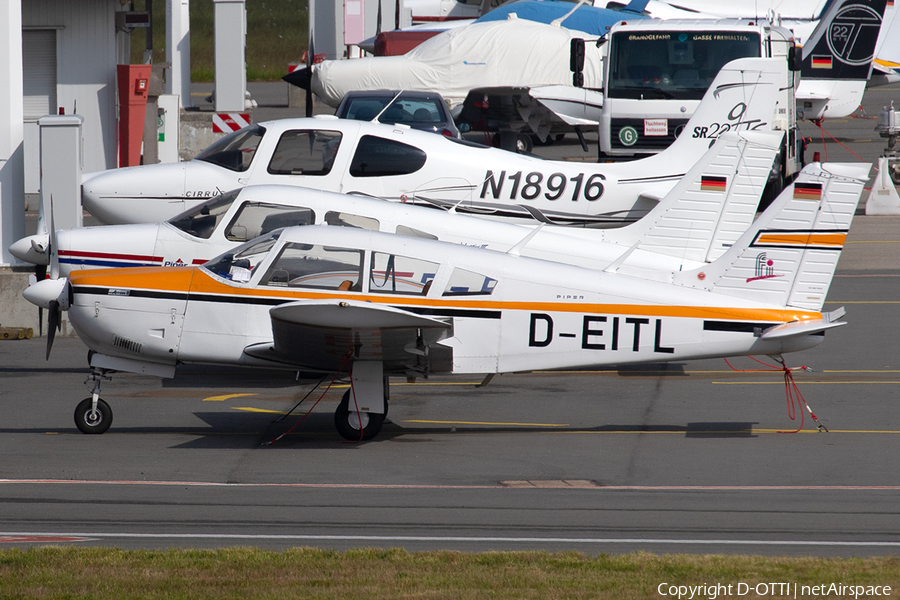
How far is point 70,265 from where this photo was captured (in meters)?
11.0

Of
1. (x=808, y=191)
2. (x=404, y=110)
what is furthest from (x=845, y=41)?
(x=808, y=191)

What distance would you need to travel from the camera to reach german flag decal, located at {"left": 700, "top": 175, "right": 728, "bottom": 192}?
12.0 meters

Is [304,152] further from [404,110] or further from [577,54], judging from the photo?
[577,54]

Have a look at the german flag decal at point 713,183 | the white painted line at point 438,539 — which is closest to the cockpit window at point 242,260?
the white painted line at point 438,539

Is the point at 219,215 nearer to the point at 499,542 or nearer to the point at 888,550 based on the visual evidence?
the point at 499,542

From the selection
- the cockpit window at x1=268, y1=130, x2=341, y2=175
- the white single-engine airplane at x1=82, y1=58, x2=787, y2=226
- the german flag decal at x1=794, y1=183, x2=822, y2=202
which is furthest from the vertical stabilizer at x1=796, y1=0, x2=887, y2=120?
the german flag decal at x1=794, y1=183, x2=822, y2=202

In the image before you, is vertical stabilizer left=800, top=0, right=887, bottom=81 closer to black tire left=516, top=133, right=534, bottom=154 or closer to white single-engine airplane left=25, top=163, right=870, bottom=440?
black tire left=516, top=133, right=534, bottom=154

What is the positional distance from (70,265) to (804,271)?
711 cm

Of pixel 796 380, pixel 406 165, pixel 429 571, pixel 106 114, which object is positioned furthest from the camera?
pixel 106 114

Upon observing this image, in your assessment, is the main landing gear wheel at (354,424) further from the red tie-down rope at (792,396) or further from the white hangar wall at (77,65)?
the white hangar wall at (77,65)

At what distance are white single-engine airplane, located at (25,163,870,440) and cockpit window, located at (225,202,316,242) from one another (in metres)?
1.83

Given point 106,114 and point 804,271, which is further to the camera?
point 106,114

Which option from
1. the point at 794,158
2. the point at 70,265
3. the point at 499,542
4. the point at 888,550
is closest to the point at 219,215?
the point at 70,265

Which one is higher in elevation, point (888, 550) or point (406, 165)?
point (406, 165)
